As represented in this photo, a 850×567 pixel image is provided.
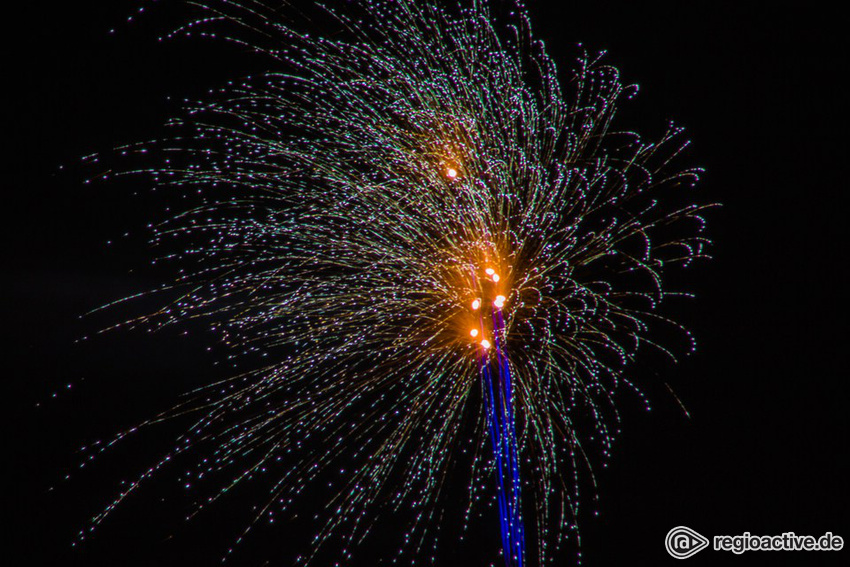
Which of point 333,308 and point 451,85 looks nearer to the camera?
point 451,85

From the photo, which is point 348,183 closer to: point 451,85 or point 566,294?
point 451,85

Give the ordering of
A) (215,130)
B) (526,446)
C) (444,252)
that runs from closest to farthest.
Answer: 1. (215,130)
2. (444,252)
3. (526,446)

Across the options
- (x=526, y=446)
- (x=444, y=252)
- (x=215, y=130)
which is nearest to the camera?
(x=215, y=130)

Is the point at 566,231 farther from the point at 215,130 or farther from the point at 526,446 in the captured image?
the point at 215,130

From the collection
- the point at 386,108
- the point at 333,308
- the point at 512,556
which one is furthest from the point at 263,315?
the point at 512,556

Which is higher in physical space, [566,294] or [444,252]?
[444,252]

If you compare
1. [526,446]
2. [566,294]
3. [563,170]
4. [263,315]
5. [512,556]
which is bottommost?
[512,556]

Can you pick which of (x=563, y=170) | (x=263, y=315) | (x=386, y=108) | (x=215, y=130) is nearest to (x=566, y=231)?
(x=563, y=170)
